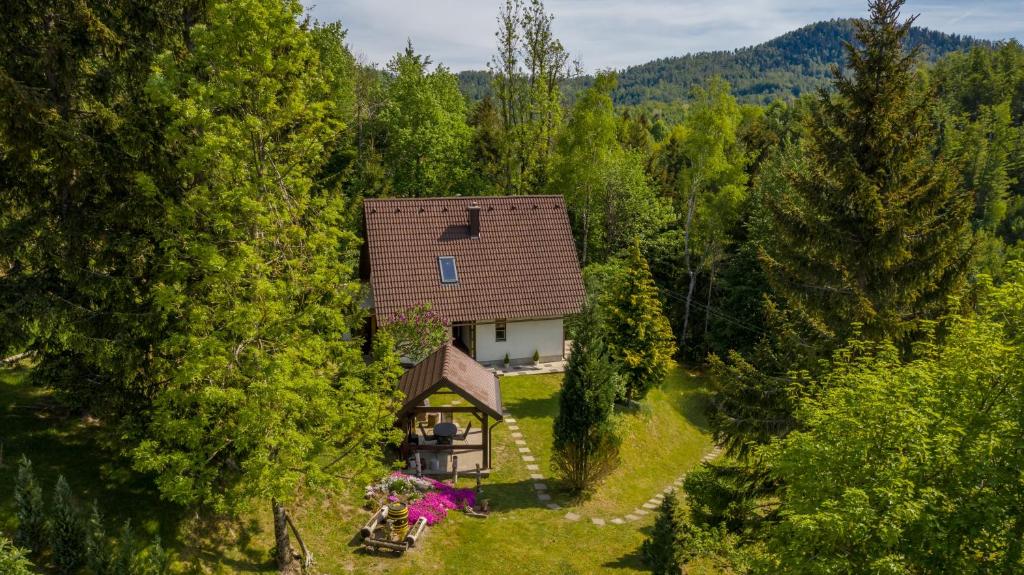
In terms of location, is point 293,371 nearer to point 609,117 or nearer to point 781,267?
point 781,267

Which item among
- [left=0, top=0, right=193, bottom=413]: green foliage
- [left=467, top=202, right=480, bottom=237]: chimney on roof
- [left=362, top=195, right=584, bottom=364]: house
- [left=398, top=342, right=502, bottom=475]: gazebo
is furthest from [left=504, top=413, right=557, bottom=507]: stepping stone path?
[left=0, top=0, right=193, bottom=413]: green foliage

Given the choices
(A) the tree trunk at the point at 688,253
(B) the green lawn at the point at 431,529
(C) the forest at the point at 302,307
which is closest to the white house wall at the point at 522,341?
(B) the green lawn at the point at 431,529

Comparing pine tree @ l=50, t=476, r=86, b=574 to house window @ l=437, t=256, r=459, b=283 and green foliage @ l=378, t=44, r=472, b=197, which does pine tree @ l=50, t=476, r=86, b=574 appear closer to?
house window @ l=437, t=256, r=459, b=283

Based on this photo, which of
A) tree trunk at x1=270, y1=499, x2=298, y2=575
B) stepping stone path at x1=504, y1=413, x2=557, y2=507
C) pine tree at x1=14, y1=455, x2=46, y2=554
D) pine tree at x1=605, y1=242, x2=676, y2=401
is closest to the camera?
pine tree at x1=14, y1=455, x2=46, y2=554

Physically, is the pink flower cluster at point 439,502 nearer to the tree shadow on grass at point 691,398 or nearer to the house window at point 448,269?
the house window at point 448,269

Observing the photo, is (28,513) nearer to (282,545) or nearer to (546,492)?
(282,545)

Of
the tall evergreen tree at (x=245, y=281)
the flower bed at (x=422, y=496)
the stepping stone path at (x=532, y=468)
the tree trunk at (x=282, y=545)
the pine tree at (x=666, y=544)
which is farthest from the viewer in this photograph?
the stepping stone path at (x=532, y=468)
